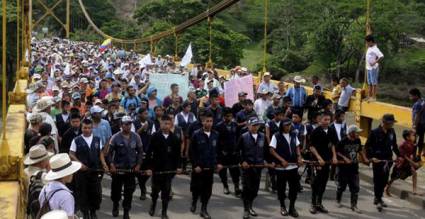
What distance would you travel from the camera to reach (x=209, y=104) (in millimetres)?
11273

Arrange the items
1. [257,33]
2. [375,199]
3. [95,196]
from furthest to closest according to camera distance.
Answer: [257,33], [375,199], [95,196]

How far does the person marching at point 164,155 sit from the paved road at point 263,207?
0.48m

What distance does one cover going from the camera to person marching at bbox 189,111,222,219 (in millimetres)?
8695

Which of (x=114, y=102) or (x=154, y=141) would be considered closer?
(x=154, y=141)

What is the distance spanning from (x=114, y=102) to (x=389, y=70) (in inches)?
985

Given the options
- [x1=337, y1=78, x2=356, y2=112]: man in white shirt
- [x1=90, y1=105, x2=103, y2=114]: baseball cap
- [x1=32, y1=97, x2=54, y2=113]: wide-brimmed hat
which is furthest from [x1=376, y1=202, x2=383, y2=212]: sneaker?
[x1=32, y1=97, x2=54, y2=113]: wide-brimmed hat

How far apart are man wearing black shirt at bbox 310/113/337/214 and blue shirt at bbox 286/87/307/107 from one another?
302 centimetres

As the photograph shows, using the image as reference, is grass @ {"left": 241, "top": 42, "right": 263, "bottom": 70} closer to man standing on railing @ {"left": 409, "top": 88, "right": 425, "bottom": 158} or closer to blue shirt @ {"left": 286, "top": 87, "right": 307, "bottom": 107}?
blue shirt @ {"left": 286, "top": 87, "right": 307, "bottom": 107}

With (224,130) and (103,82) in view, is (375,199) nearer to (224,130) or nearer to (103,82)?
(224,130)

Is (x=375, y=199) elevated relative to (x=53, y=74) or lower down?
lower down

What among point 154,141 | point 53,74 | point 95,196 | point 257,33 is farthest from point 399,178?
point 257,33

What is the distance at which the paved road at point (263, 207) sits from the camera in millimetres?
8953

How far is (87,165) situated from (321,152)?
3183 mm

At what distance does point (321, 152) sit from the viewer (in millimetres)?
9109
